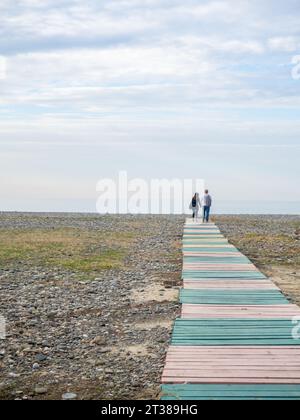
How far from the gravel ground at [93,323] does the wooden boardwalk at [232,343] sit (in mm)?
406

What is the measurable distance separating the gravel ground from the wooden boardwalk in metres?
0.41

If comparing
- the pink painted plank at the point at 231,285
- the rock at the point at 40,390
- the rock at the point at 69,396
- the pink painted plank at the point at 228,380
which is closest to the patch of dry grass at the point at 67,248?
the pink painted plank at the point at 231,285

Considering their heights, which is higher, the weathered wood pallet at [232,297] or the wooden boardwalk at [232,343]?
the weathered wood pallet at [232,297]

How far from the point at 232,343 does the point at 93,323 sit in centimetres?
335

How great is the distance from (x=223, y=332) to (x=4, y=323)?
14.4 ft

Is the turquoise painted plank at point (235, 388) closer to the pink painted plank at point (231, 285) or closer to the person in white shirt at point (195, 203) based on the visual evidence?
the pink painted plank at point (231, 285)

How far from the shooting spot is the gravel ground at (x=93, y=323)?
8625mm

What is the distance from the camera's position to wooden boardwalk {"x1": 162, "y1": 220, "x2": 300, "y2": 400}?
7875mm

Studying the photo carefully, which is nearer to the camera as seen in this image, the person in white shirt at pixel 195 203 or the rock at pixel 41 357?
the rock at pixel 41 357

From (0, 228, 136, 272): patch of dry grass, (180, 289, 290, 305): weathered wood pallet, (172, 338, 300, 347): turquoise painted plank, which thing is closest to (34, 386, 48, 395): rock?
(172, 338, 300, 347): turquoise painted plank

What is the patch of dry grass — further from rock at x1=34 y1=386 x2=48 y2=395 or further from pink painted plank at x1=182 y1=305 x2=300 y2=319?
rock at x1=34 y1=386 x2=48 y2=395

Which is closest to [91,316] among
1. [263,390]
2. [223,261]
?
[263,390]

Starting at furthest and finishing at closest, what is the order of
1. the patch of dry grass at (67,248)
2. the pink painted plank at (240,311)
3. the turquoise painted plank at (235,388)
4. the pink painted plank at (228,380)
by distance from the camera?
the patch of dry grass at (67,248), the pink painted plank at (240,311), the pink painted plank at (228,380), the turquoise painted plank at (235,388)

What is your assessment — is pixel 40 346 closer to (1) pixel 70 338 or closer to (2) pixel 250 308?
(1) pixel 70 338
